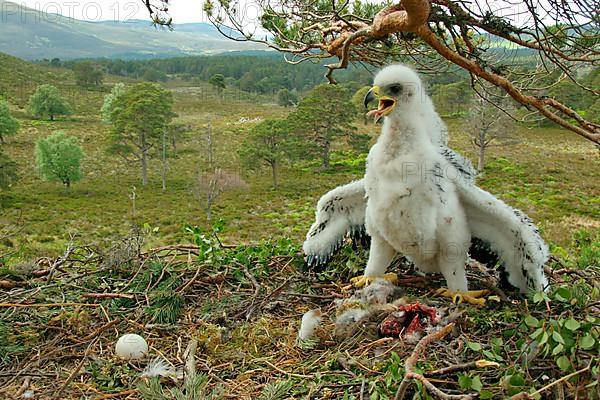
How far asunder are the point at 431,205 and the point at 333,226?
915 millimetres

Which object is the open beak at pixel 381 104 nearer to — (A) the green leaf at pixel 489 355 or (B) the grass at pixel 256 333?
(B) the grass at pixel 256 333

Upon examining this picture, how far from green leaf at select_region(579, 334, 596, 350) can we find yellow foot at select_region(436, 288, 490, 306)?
1121 millimetres

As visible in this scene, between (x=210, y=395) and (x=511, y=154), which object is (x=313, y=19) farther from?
(x=511, y=154)

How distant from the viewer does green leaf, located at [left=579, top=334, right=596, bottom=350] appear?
1.93 m

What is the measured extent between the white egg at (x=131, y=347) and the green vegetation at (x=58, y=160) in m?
36.4

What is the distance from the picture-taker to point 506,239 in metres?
3.08

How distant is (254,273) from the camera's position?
3.84 m

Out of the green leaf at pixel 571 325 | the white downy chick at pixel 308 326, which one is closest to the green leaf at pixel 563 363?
the green leaf at pixel 571 325

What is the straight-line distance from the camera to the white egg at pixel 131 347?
8.99ft

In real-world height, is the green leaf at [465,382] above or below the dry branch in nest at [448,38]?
below

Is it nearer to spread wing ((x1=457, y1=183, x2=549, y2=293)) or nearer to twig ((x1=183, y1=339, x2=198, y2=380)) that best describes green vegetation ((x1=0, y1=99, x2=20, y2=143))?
twig ((x1=183, y1=339, x2=198, y2=380))

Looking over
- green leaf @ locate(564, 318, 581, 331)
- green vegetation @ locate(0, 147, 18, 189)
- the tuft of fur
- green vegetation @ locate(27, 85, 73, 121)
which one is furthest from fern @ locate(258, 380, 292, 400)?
green vegetation @ locate(27, 85, 73, 121)

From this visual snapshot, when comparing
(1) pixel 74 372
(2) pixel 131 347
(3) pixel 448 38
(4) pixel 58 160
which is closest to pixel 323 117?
(4) pixel 58 160

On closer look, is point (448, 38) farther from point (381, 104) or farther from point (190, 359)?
point (190, 359)
